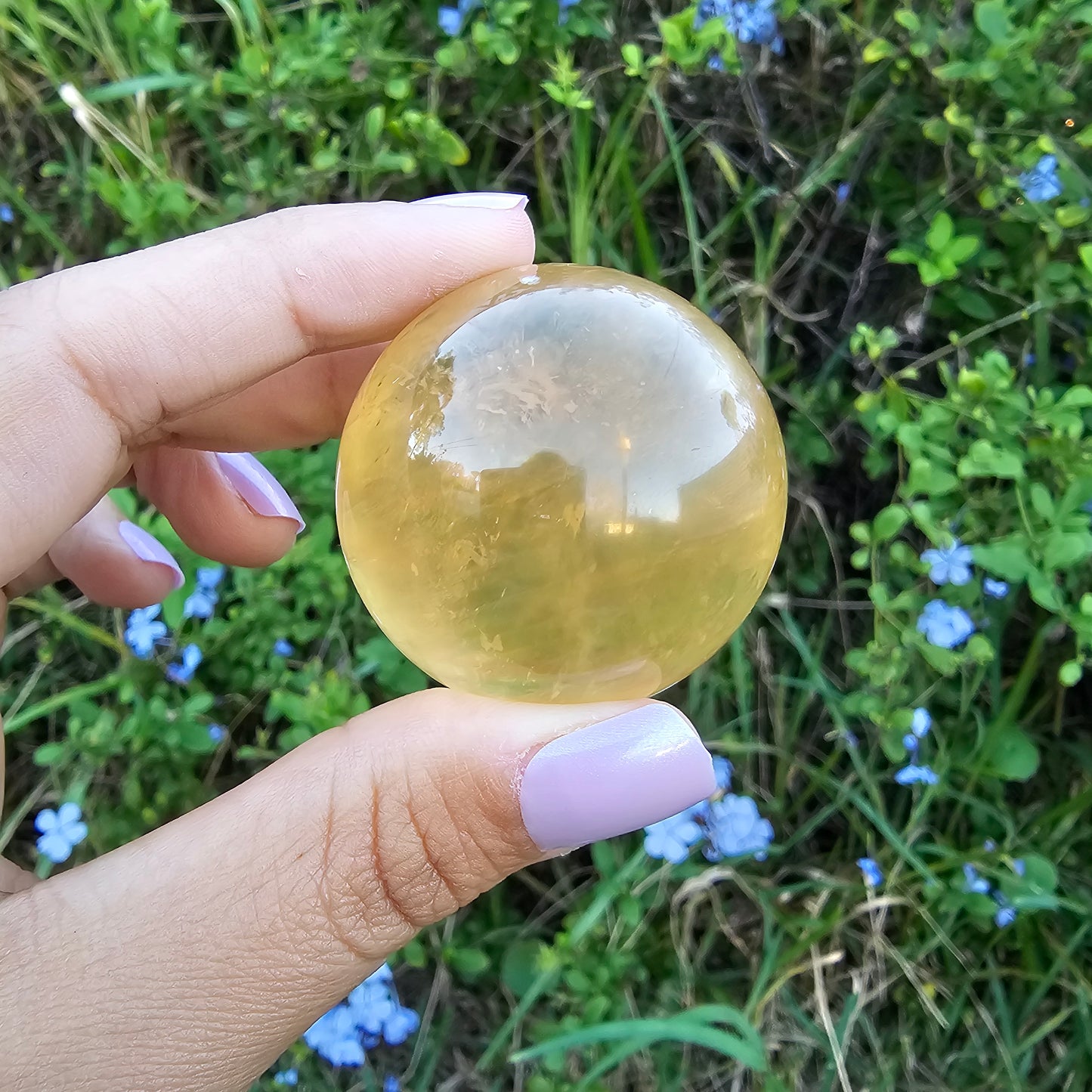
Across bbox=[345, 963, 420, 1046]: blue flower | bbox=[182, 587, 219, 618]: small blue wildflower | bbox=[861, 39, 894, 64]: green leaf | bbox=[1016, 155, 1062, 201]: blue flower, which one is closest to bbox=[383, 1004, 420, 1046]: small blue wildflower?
bbox=[345, 963, 420, 1046]: blue flower

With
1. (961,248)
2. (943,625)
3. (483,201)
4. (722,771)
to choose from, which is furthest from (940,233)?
(722,771)

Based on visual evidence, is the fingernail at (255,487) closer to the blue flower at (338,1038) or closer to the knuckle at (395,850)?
the knuckle at (395,850)

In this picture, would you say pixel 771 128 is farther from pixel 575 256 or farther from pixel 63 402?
pixel 63 402

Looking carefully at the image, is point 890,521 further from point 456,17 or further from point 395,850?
point 456,17

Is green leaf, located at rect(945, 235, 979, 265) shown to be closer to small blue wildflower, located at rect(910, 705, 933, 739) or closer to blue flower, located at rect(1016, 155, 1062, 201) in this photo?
blue flower, located at rect(1016, 155, 1062, 201)

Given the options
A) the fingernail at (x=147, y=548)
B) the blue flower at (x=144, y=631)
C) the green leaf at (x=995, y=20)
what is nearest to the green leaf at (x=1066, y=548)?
the green leaf at (x=995, y=20)

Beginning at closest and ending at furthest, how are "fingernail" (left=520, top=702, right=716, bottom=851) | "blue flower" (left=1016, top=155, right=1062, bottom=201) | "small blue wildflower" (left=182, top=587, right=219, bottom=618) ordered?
1. "fingernail" (left=520, top=702, right=716, bottom=851)
2. "blue flower" (left=1016, top=155, right=1062, bottom=201)
3. "small blue wildflower" (left=182, top=587, right=219, bottom=618)
